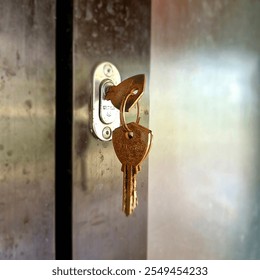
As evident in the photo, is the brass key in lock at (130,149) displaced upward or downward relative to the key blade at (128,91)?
downward

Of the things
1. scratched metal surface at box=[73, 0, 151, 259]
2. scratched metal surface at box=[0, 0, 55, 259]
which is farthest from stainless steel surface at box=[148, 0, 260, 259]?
scratched metal surface at box=[0, 0, 55, 259]

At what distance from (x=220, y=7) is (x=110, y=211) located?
43 centimetres

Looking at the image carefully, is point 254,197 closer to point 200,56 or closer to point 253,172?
point 253,172

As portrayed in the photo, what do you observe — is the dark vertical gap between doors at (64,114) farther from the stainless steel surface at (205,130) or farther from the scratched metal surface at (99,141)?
the stainless steel surface at (205,130)

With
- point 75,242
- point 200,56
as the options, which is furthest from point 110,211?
point 200,56

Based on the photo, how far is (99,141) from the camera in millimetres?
361

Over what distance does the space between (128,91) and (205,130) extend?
0.89 feet

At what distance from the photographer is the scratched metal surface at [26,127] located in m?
0.31

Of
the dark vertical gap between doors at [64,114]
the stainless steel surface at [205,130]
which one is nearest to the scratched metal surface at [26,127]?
the dark vertical gap between doors at [64,114]

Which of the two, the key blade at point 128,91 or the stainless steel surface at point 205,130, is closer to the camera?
the key blade at point 128,91

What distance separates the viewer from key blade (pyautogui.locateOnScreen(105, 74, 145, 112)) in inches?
12.7

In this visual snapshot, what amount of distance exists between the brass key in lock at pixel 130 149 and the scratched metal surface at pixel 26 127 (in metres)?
0.07

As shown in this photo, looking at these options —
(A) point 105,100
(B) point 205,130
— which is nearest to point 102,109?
(A) point 105,100

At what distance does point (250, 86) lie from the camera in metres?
0.67
